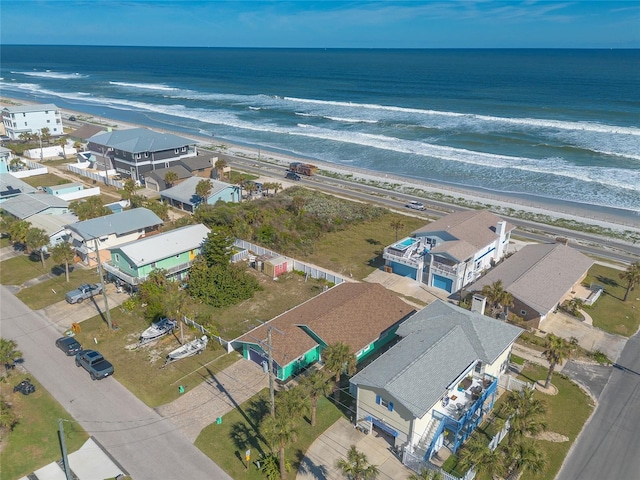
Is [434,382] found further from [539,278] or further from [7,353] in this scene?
[7,353]

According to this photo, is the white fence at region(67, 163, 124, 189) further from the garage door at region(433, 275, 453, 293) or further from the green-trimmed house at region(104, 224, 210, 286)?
the garage door at region(433, 275, 453, 293)

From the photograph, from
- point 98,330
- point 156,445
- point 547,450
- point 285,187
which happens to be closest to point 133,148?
point 285,187

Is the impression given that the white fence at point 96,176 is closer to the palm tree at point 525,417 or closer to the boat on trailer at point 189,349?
the boat on trailer at point 189,349

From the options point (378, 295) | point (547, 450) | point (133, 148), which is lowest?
point (547, 450)

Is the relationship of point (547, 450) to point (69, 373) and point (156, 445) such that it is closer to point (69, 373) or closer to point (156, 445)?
point (156, 445)

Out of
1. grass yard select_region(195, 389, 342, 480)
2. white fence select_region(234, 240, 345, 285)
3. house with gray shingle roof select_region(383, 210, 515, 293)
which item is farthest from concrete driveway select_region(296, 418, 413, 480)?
house with gray shingle roof select_region(383, 210, 515, 293)

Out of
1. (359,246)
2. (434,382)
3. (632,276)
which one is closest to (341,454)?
(434,382)
